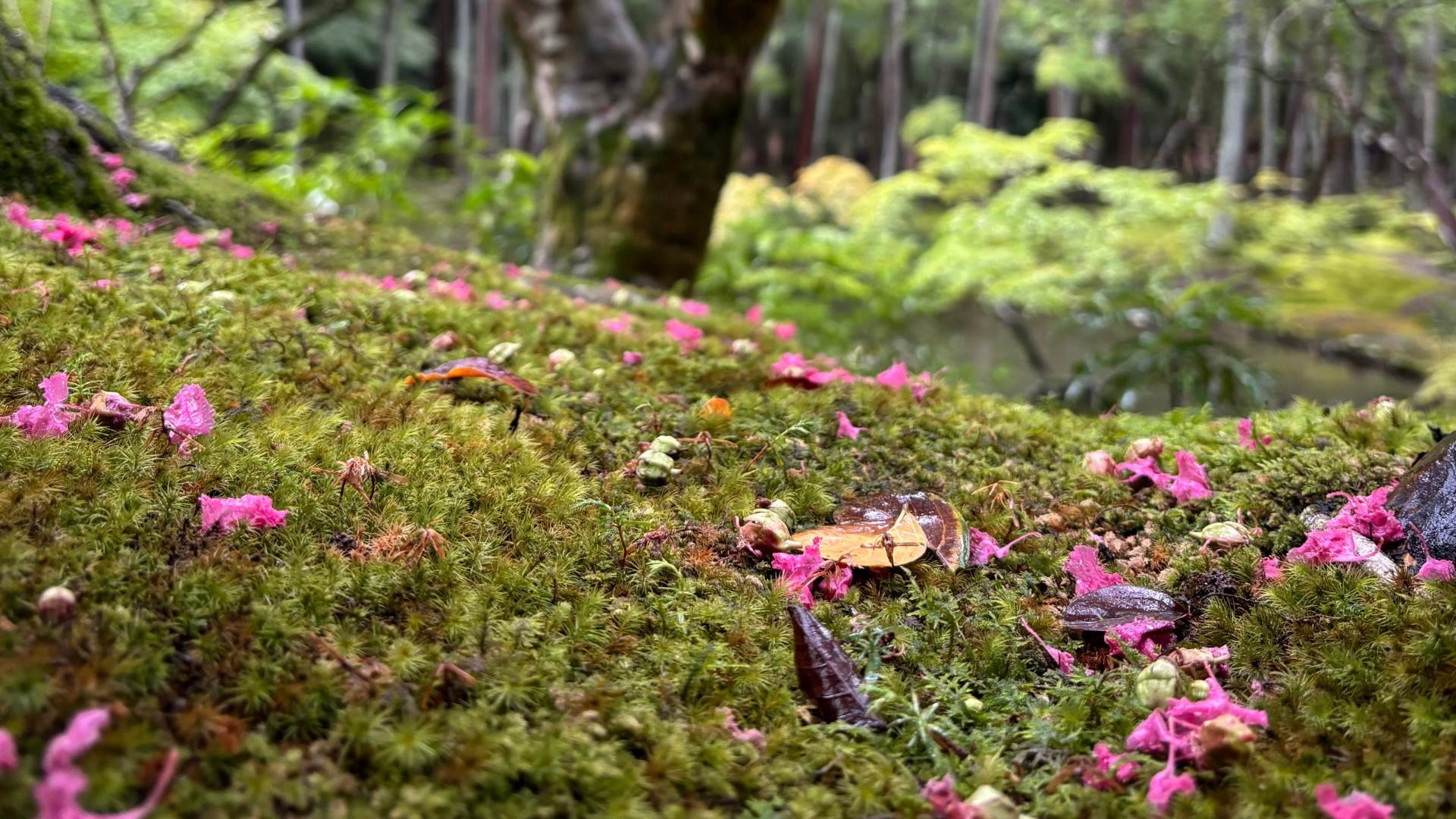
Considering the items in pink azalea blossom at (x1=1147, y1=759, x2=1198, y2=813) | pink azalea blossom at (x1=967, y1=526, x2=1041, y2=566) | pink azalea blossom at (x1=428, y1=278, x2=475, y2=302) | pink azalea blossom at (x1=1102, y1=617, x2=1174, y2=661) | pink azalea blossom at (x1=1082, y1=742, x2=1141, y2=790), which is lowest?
pink azalea blossom at (x1=1082, y1=742, x2=1141, y2=790)

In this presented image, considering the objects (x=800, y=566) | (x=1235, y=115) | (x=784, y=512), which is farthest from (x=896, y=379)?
(x=1235, y=115)

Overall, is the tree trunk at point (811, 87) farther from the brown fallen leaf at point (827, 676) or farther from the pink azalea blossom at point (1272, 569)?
the brown fallen leaf at point (827, 676)

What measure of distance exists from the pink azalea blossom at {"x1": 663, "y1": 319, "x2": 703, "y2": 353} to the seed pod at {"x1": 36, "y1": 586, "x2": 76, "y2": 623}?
1.73 m

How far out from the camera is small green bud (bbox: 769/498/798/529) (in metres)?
1.78

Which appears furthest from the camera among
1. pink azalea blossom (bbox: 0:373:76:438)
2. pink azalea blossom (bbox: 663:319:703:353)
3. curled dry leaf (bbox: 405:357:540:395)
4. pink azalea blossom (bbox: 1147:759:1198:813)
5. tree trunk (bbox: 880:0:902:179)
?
tree trunk (bbox: 880:0:902:179)

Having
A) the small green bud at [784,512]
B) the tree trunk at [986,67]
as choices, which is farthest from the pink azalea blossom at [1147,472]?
the tree trunk at [986,67]

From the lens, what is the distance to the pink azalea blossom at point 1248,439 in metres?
2.19

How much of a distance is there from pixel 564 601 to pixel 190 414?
774 millimetres

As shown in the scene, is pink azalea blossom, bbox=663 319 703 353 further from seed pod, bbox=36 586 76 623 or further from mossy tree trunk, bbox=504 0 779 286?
mossy tree trunk, bbox=504 0 779 286

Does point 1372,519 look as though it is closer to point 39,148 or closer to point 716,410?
point 716,410

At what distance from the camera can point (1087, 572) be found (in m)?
1.72

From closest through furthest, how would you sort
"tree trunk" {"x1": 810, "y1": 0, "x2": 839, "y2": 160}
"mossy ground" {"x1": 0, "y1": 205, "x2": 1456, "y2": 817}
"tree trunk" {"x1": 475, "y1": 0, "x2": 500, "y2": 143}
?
"mossy ground" {"x1": 0, "y1": 205, "x2": 1456, "y2": 817} < "tree trunk" {"x1": 475, "y1": 0, "x2": 500, "y2": 143} < "tree trunk" {"x1": 810, "y1": 0, "x2": 839, "y2": 160}

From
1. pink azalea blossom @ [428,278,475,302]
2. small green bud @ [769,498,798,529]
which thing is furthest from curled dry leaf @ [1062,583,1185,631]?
pink azalea blossom @ [428,278,475,302]

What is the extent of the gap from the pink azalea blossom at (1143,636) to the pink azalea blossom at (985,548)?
280 mm
